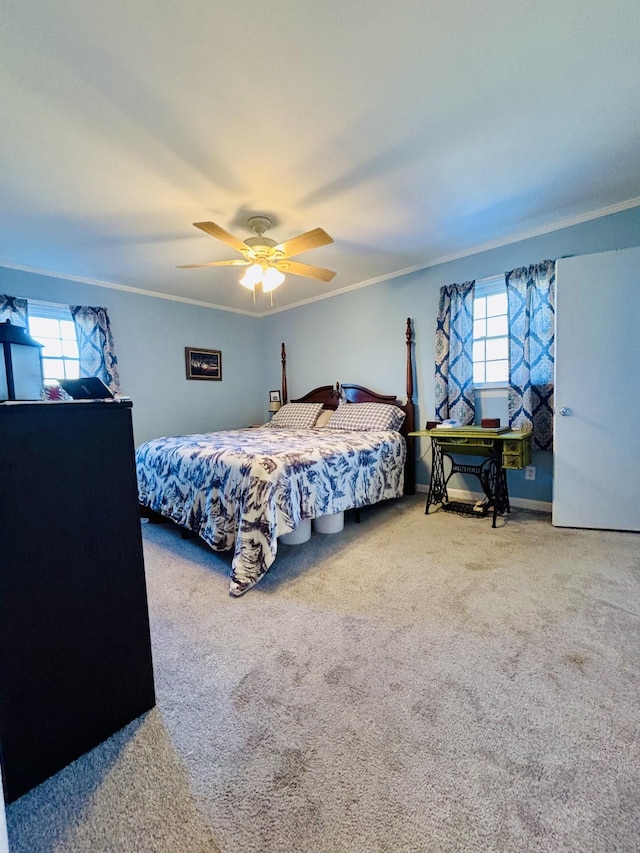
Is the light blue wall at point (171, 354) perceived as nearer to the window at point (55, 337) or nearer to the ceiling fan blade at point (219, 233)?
the window at point (55, 337)

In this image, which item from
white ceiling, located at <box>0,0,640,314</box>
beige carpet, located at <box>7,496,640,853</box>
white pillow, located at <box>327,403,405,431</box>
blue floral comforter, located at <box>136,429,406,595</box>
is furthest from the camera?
white pillow, located at <box>327,403,405,431</box>

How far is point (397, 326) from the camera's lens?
4.03 metres

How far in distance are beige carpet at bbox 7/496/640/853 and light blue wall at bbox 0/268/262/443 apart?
9.54 ft

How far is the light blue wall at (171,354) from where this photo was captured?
3.86m

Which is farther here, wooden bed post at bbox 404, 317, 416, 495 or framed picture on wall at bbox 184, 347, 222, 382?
framed picture on wall at bbox 184, 347, 222, 382

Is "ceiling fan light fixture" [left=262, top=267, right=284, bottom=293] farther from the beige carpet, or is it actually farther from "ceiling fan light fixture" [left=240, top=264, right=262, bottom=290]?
the beige carpet

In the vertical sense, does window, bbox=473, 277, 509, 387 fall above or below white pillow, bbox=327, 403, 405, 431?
above

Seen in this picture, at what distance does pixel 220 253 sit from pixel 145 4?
2.11m

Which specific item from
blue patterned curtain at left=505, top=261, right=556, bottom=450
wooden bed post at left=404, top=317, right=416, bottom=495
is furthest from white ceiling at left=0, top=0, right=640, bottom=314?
wooden bed post at left=404, top=317, right=416, bottom=495

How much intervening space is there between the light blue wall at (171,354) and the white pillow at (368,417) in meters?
1.91

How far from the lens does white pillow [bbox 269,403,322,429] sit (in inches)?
172

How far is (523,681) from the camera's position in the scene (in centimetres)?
130

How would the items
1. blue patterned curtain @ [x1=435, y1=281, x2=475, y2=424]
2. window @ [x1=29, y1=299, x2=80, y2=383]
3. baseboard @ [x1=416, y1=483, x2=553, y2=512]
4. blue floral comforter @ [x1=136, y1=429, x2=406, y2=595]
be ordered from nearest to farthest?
blue floral comforter @ [x1=136, y1=429, x2=406, y2=595], baseboard @ [x1=416, y1=483, x2=553, y2=512], blue patterned curtain @ [x1=435, y1=281, x2=475, y2=424], window @ [x1=29, y1=299, x2=80, y2=383]

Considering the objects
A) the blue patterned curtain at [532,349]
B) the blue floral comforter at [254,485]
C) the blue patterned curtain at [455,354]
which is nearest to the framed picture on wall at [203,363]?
the blue floral comforter at [254,485]
